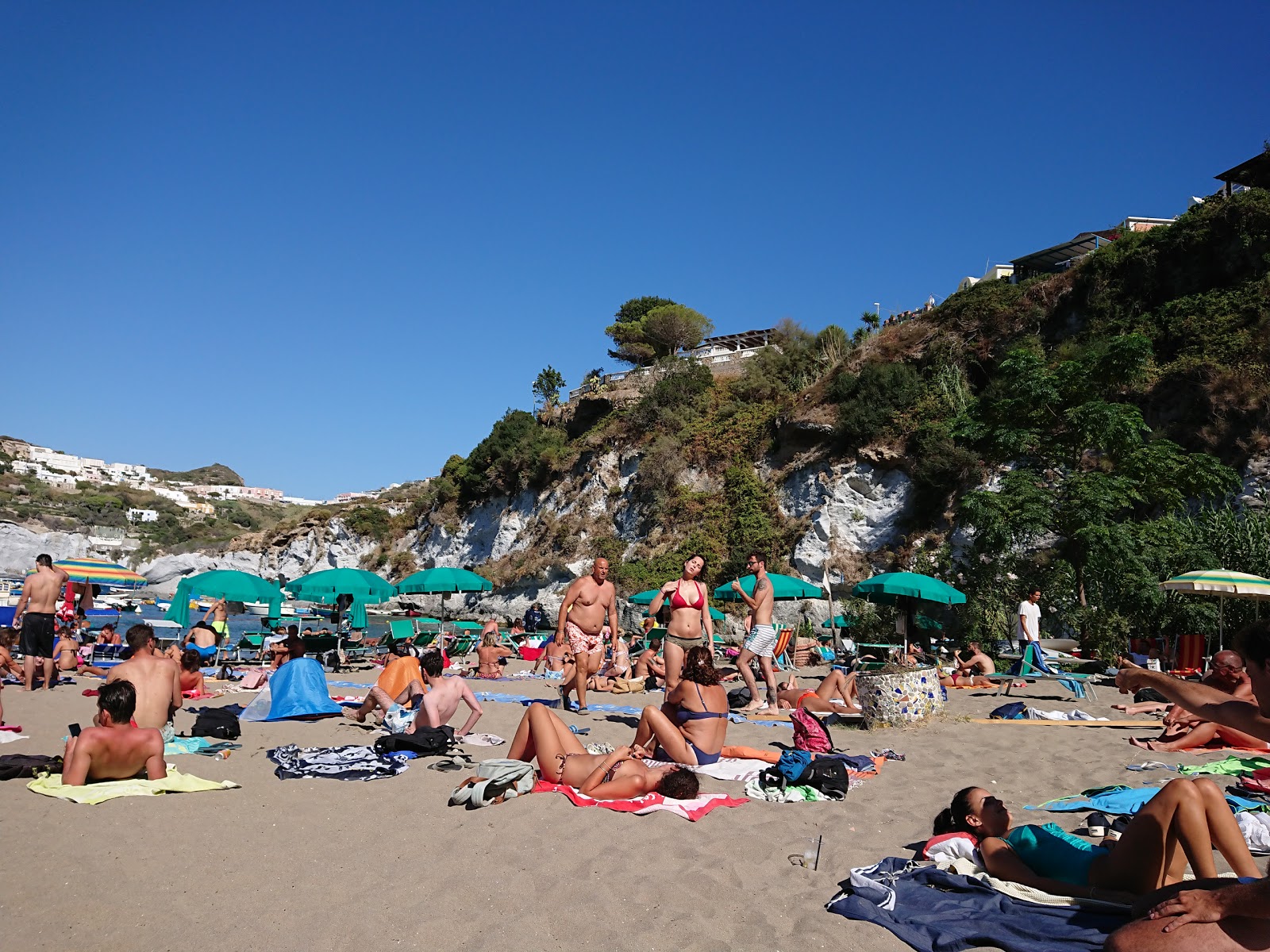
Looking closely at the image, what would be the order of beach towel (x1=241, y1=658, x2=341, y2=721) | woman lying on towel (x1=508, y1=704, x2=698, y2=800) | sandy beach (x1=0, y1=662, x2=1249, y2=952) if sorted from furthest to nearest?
beach towel (x1=241, y1=658, x2=341, y2=721)
woman lying on towel (x1=508, y1=704, x2=698, y2=800)
sandy beach (x1=0, y1=662, x2=1249, y2=952)

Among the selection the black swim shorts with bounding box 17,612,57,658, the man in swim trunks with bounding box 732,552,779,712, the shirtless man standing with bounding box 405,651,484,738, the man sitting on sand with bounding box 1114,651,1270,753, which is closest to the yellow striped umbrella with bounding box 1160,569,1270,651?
the man sitting on sand with bounding box 1114,651,1270,753

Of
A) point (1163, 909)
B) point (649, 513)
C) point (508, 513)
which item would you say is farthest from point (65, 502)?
point (1163, 909)

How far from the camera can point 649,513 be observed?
2809 centimetres

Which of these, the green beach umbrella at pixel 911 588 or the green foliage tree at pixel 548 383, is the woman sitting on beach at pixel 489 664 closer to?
the green beach umbrella at pixel 911 588

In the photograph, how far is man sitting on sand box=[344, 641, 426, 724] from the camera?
8.09 meters

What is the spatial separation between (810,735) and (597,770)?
2182mm

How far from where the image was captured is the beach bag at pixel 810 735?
6547 mm

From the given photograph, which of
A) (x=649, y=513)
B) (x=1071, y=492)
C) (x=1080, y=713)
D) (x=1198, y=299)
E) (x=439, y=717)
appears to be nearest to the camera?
(x=439, y=717)

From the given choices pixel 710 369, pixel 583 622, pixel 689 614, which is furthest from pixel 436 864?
pixel 710 369

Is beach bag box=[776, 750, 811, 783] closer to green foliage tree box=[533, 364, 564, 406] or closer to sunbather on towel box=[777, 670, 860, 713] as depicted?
sunbather on towel box=[777, 670, 860, 713]

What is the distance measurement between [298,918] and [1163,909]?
10.2 feet

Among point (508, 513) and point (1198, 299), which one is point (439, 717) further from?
point (508, 513)

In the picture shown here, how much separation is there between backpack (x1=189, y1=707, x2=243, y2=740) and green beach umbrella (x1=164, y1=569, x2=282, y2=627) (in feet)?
22.5

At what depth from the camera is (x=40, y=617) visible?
987cm
